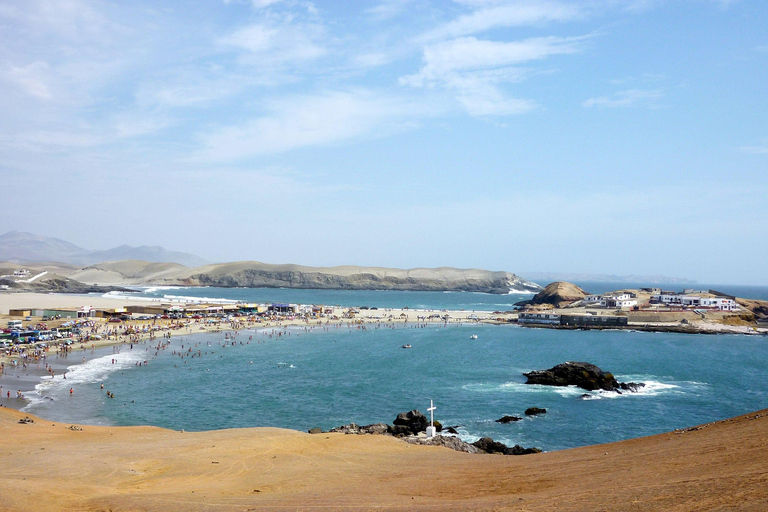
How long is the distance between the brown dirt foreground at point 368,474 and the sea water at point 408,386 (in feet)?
28.4

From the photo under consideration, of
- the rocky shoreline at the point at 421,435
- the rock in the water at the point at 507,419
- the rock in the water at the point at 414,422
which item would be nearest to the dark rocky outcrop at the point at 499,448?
the rocky shoreline at the point at 421,435

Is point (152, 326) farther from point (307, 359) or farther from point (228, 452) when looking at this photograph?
point (228, 452)

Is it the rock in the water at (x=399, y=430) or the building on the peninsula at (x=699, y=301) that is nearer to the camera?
the rock in the water at (x=399, y=430)

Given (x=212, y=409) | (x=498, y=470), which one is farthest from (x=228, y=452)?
(x=212, y=409)

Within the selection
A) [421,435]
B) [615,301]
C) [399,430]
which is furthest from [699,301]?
[399,430]

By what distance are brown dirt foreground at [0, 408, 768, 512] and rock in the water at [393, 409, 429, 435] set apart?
4.56 meters

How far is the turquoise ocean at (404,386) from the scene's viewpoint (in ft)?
105

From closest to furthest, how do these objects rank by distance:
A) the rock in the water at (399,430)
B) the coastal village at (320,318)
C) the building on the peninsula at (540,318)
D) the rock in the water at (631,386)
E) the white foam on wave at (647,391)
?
the rock in the water at (399,430) < the white foam on wave at (647,391) < the rock in the water at (631,386) < the coastal village at (320,318) < the building on the peninsula at (540,318)

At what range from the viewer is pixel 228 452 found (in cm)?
2142

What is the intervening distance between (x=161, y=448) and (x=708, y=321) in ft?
313

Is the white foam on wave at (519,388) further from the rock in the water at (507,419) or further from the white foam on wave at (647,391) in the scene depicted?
the rock in the water at (507,419)

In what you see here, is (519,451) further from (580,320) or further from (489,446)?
(580,320)

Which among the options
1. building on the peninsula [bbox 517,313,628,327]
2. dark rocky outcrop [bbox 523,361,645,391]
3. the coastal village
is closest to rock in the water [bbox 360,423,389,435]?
dark rocky outcrop [bbox 523,361,645,391]

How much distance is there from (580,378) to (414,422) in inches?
829
